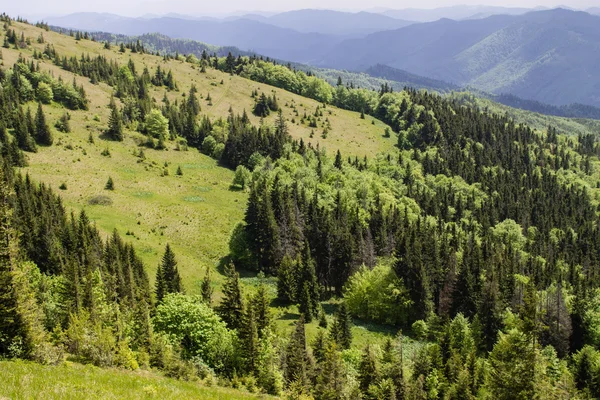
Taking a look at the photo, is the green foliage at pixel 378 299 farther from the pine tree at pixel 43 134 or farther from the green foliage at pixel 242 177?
the pine tree at pixel 43 134

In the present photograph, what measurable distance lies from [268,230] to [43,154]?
79.9m

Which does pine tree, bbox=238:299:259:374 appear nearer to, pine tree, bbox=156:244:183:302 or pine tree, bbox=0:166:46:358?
pine tree, bbox=0:166:46:358

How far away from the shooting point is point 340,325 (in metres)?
76.5

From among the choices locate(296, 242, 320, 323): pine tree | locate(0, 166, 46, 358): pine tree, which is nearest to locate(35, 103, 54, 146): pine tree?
locate(296, 242, 320, 323): pine tree

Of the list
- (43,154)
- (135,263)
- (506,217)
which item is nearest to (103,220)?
(135,263)

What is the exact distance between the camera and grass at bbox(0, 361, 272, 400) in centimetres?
2445

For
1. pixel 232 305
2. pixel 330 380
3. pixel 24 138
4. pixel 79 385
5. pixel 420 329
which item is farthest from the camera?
pixel 24 138

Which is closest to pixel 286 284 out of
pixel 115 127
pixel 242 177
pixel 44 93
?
pixel 242 177

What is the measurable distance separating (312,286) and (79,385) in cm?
6616

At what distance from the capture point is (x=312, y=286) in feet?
298

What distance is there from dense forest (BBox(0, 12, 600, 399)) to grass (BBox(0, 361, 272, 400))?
4.97m

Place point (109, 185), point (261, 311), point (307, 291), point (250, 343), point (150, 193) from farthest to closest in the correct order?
point (150, 193) → point (109, 185) → point (307, 291) → point (261, 311) → point (250, 343)

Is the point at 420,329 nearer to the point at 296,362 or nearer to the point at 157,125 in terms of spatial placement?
the point at 296,362

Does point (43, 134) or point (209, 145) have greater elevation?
point (43, 134)
